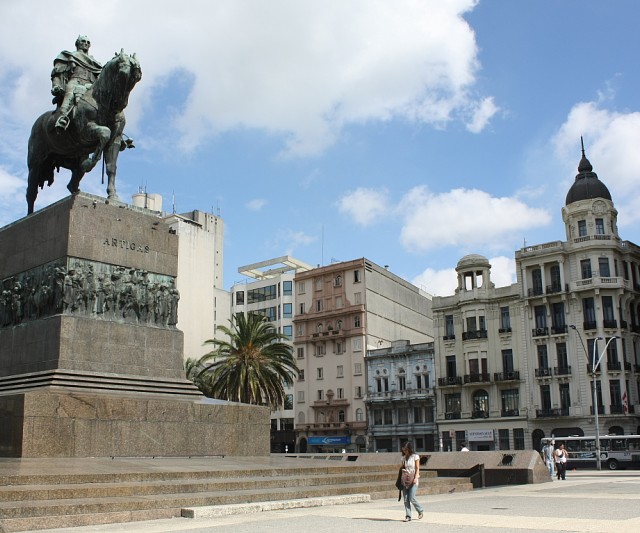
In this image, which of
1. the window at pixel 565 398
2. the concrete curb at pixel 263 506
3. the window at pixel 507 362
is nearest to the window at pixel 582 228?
the window at pixel 507 362

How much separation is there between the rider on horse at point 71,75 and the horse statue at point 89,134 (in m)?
0.27

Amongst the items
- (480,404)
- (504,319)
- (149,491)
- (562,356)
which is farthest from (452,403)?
(149,491)

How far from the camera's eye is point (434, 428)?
68062 millimetres

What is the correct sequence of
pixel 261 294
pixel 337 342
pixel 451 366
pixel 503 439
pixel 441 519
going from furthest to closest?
1. pixel 261 294
2. pixel 337 342
3. pixel 451 366
4. pixel 503 439
5. pixel 441 519

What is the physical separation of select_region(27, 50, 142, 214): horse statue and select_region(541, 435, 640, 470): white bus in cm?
3392

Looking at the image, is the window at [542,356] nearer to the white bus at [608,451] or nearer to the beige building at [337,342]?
the white bus at [608,451]

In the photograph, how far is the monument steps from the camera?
11336 mm

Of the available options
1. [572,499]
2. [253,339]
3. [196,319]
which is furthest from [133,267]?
[196,319]

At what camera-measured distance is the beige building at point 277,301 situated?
8131cm

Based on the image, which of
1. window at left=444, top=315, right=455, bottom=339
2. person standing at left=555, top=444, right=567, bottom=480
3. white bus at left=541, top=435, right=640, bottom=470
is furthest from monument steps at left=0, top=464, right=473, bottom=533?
window at left=444, top=315, right=455, bottom=339

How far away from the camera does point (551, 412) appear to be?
61.5 m

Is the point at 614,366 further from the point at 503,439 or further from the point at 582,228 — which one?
the point at 582,228

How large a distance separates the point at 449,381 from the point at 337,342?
1376cm

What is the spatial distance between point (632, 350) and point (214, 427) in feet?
166
